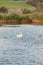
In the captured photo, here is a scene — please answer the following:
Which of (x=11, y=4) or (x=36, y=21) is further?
(x=11, y=4)

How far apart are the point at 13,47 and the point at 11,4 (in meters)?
67.5

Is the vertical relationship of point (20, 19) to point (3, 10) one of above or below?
above

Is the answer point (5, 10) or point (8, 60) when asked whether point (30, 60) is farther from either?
point (5, 10)

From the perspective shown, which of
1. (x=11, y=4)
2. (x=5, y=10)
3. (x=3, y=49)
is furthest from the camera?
(x=11, y=4)

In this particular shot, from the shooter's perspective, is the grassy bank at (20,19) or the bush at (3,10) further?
the bush at (3,10)

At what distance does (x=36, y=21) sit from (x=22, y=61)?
47.3m

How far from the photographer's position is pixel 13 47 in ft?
134

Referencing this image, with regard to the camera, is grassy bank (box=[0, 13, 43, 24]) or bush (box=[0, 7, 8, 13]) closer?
grassy bank (box=[0, 13, 43, 24])

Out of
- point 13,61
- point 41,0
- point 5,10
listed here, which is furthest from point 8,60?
point 41,0

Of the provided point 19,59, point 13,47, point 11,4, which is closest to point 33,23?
point 11,4

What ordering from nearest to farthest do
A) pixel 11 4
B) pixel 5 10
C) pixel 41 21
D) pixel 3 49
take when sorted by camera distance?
pixel 3 49
pixel 41 21
pixel 5 10
pixel 11 4

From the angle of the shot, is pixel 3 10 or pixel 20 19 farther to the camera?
pixel 3 10

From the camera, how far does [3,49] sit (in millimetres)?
39062

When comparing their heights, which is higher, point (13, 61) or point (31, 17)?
point (13, 61)
